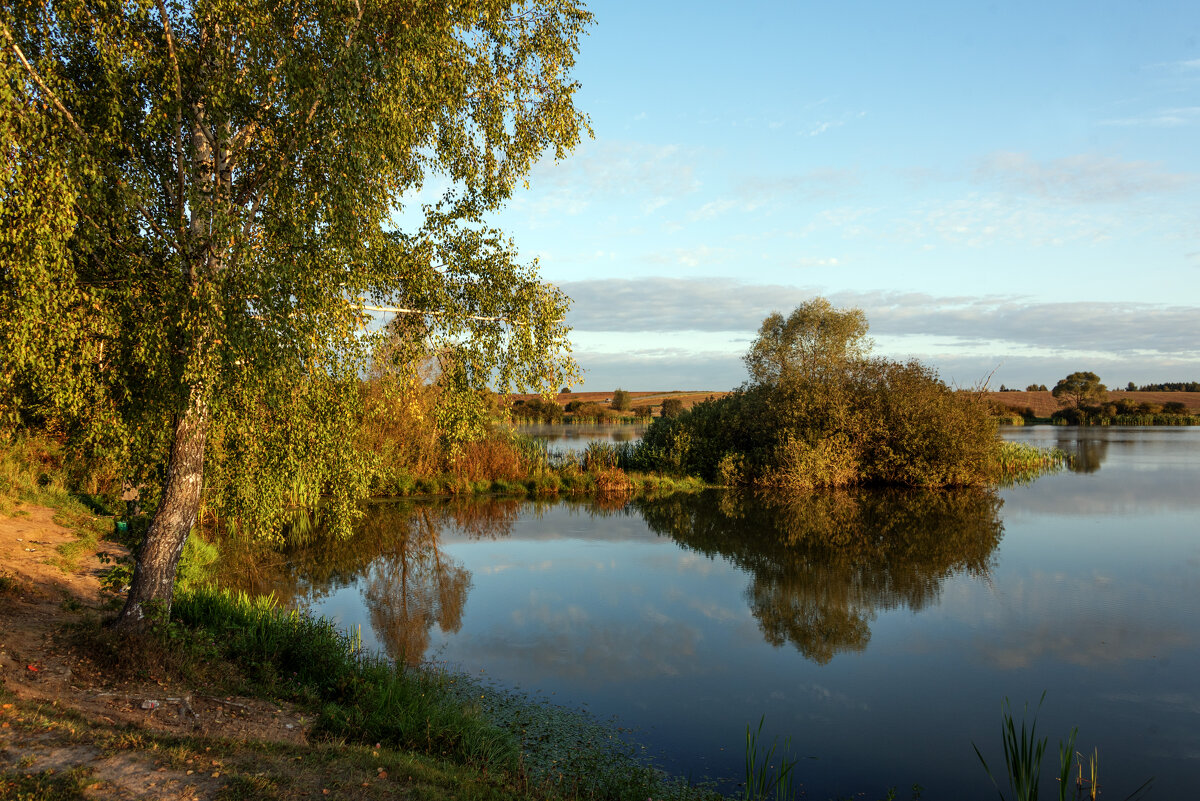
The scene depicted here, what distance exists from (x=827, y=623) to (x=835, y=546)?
6.13 m

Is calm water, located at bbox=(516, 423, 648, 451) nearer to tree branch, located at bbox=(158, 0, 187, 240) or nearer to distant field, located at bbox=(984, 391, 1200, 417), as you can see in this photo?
tree branch, located at bbox=(158, 0, 187, 240)

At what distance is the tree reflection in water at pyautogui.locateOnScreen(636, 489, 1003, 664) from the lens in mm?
12055

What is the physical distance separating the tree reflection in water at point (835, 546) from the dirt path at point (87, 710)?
7.70 metres

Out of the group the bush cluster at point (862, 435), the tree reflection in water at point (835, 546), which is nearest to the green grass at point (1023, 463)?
the bush cluster at point (862, 435)

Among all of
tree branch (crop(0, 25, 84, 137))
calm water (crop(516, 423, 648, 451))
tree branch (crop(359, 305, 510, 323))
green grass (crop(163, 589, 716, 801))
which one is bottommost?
green grass (crop(163, 589, 716, 801))

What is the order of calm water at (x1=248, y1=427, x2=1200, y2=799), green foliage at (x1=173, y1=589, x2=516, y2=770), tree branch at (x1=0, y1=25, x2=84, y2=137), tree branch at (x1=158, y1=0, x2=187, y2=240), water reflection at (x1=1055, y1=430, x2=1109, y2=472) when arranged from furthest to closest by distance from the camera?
water reflection at (x1=1055, y1=430, x2=1109, y2=472), calm water at (x1=248, y1=427, x2=1200, y2=799), tree branch at (x1=158, y1=0, x2=187, y2=240), green foliage at (x1=173, y1=589, x2=516, y2=770), tree branch at (x1=0, y1=25, x2=84, y2=137)

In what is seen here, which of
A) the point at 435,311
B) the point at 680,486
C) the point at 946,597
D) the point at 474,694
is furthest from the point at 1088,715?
the point at 680,486

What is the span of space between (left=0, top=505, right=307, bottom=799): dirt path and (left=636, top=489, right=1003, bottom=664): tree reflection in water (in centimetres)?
770

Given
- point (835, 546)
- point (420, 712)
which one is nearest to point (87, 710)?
point (420, 712)

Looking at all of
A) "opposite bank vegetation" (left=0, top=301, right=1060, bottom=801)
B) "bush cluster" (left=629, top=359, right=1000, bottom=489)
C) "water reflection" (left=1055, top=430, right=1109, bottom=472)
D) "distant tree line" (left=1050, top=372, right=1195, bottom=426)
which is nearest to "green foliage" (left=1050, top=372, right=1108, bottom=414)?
"distant tree line" (left=1050, top=372, right=1195, bottom=426)

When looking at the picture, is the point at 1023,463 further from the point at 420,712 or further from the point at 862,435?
the point at 420,712

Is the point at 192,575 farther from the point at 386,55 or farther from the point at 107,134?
the point at 386,55

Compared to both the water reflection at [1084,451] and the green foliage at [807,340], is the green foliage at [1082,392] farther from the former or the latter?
the green foliage at [807,340]

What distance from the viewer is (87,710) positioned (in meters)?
5.79
